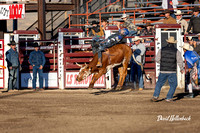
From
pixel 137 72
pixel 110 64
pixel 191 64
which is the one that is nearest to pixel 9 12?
pixel 137 72

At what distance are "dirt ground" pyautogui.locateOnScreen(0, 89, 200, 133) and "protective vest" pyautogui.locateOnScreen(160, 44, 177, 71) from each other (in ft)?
2.99

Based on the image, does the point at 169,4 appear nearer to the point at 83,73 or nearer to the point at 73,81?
the point at 73,81

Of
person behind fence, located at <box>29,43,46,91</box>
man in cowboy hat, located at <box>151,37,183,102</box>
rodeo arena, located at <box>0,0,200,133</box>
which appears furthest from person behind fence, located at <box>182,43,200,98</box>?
person behind fence, located at <box>29,43,46,91</box>

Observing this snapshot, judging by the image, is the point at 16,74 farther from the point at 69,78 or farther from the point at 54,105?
the point at 54,105

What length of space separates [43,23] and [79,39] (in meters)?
7.78

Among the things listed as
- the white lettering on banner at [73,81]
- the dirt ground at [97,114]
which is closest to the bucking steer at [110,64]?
the dirt ground at [97,114]

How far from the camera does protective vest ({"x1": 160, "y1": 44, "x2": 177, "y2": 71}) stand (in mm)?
11266

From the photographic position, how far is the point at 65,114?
938 cm

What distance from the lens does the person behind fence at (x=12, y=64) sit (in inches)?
635

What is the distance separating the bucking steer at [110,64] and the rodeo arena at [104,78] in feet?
0.10

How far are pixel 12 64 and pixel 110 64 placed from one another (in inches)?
152

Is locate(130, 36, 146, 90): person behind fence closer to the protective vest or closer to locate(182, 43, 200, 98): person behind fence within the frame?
locate(182, 43, 200, 98): person behind fence

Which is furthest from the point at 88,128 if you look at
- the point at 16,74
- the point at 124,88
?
the point at 16,74

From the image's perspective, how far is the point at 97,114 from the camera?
30.5 ft
